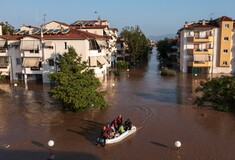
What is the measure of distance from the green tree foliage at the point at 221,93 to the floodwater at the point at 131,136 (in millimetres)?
1262

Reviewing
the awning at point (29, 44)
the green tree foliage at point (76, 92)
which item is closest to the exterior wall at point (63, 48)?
the awning at point (29, 44)

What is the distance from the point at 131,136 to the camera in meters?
21.2

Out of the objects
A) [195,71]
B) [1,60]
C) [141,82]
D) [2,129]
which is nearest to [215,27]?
[195,71]

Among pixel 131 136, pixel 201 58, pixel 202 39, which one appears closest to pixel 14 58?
pixel 131 136

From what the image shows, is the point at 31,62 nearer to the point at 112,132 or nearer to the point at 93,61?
the point at 93,61

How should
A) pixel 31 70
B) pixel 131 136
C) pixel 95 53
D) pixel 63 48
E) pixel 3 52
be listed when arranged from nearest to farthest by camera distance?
pixel 131 136 → pixel 63 48 → pixel 31 70 → pixel 95 53 → pixel 3 52

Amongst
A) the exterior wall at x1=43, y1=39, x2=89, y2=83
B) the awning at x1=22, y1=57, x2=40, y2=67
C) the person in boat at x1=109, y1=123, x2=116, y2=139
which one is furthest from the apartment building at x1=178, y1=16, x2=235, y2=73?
the person in boat at x1=109, y1=123, x2=116, y2=139

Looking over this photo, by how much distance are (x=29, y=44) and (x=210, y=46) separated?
110ft

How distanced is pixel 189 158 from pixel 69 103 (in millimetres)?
13218

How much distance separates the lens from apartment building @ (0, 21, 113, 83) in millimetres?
43219

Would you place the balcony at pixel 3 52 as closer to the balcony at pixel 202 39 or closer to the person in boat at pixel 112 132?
the person in boat at pixel 112 132

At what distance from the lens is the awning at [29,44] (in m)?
43.2

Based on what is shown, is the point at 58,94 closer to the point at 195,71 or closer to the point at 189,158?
the point at 189,158

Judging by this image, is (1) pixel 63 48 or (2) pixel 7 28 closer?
(1) pixel 63 48
